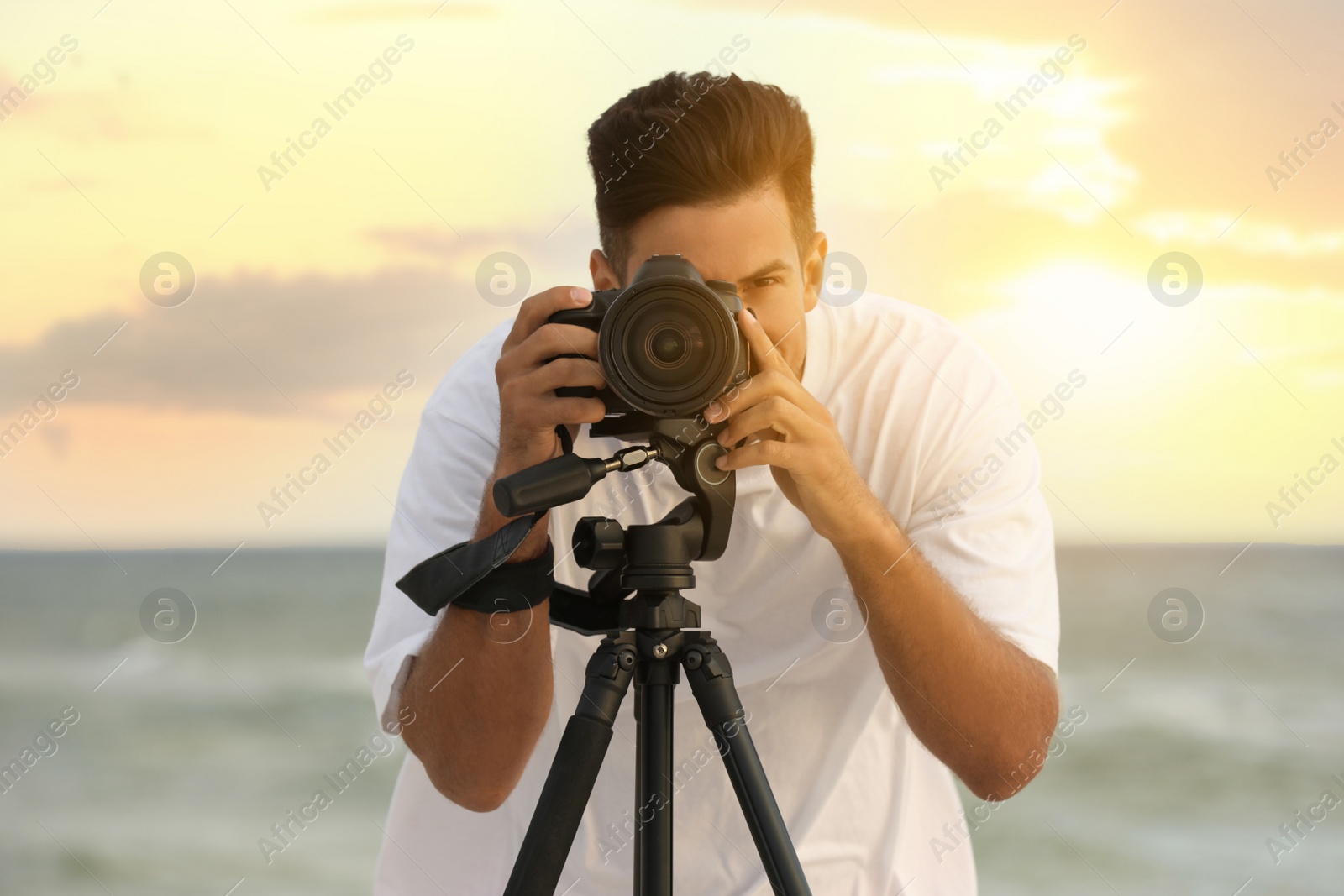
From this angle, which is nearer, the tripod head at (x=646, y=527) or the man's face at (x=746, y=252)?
the tripod head at (x=646, y=527)

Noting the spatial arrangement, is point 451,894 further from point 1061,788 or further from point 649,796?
point 1061,788

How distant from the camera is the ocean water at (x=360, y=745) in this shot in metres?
5.00

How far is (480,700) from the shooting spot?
1.39 metres

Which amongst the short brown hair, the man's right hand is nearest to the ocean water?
the man's right hand

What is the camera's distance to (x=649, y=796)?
1.02 m

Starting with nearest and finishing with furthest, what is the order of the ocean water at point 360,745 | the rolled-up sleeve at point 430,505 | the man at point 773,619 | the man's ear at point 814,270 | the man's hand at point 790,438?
the man's hand at point 790,438, the man at point 773,619, the rolled-up sleeve at point 430,505, the man's ear at point 814,270, the ocean water at point 360,745

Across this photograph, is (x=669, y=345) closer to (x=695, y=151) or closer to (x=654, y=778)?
(x=654, y=778)

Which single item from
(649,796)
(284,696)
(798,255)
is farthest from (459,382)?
(284,696)

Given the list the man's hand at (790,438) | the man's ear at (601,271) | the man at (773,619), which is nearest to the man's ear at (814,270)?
the man at (773,619)

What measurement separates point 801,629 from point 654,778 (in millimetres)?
537

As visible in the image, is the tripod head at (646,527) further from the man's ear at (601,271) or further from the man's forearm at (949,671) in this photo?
the man's ear at (601,271)

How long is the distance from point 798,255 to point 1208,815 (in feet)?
16.6

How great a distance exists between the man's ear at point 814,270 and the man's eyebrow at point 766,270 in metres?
0.11

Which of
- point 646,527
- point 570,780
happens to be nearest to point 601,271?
point 646,527
